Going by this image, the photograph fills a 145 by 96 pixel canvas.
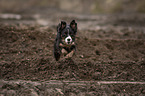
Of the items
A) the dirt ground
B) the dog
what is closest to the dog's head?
the dog

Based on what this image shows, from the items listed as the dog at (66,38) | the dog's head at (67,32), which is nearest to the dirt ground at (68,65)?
the dog at (66,38)

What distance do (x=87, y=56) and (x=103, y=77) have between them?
3.86ft

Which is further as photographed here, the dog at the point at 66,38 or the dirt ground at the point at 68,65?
the dirt ground at the point at 68,65

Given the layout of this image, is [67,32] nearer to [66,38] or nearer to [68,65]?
[66,38]

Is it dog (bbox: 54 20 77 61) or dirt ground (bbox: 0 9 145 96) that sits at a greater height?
dog (bbox: 54 20 77 61)

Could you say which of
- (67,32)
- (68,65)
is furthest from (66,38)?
(68,65)

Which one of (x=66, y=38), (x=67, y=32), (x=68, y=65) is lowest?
(x=68, y=65)

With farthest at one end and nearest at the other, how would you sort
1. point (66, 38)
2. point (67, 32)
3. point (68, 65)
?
point (68, 65), point (67, 32), point (66, 38)

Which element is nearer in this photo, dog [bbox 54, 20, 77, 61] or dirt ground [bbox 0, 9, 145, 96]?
dog [bbox 54, 20, 77, 61]

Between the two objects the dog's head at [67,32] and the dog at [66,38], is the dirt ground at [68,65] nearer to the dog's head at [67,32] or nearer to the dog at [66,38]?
the dog at [66,38]

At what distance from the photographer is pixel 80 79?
507 cm

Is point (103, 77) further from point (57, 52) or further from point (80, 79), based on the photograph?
point (57, 52)

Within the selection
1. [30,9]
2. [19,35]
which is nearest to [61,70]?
[19,35]

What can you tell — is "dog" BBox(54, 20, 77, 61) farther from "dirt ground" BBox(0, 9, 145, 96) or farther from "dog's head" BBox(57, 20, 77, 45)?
"dirt ground" BBox(0, 9, 145, 96)
